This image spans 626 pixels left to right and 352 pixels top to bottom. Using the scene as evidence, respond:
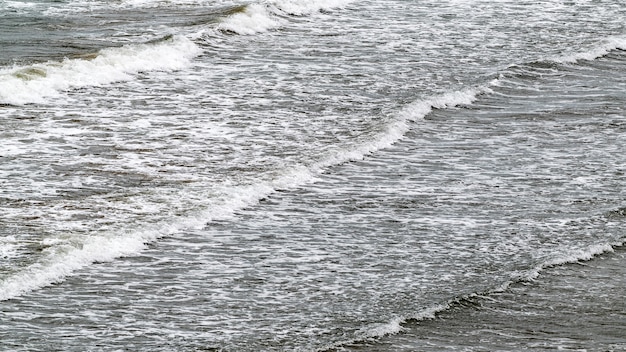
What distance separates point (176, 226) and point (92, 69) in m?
6.55

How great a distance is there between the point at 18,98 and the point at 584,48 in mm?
8309

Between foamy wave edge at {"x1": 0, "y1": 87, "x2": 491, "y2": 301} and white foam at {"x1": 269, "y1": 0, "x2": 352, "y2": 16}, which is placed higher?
white foam at {"x1": 269, "y1": 0, "x2": 352, "y2": 16}

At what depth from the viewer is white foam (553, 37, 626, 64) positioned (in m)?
17.2

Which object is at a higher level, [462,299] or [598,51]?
[598,51]

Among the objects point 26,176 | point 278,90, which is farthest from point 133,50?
point 26,176

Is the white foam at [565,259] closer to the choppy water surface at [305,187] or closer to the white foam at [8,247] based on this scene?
the choppy water surface at [305,187]

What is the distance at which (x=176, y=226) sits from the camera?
9312mm

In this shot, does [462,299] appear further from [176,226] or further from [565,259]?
[176,226]

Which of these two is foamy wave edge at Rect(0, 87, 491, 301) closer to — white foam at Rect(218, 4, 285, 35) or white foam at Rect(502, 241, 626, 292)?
white foam at Rect(502, 241, 626, 292)

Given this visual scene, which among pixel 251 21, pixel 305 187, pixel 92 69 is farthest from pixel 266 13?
pixel 305 187

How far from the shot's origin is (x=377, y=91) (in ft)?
48.7

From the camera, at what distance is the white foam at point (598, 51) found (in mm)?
17172

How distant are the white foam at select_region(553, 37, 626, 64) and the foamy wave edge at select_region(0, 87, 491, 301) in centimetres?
446

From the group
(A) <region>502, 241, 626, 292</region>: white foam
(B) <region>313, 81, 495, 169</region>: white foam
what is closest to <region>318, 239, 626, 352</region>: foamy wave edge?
(A) <region>502, 241, 626, 292</region>: white foam
